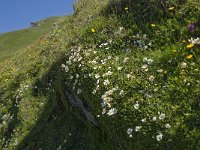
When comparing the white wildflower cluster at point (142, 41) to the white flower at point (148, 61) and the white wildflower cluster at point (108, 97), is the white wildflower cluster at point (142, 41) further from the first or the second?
the white wildflower cluster at point (108, 97)

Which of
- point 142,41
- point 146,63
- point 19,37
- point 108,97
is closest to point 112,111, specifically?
point 108,97

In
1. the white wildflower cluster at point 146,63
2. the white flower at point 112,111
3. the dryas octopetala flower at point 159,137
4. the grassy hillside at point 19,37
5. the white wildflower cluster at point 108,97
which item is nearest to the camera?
the dryas octopetala flower at point 159,137

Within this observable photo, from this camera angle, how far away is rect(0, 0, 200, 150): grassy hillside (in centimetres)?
1026

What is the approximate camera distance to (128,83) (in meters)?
11.6

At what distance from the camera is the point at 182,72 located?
10898mm

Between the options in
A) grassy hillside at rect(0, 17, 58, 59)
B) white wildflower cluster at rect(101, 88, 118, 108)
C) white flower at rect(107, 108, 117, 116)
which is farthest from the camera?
grassy hillside at rect(0, 17, 58, 59)

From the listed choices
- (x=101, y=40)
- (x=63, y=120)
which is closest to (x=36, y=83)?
(x=63, y=120)

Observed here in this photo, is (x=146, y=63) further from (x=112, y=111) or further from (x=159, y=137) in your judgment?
(x=159, y=137)

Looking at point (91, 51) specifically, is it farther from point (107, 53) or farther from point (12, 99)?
point (12, 99)

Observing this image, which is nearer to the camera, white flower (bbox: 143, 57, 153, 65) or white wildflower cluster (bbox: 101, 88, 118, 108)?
white wildflower cluster (bbox: 101, 88, 118, 108)

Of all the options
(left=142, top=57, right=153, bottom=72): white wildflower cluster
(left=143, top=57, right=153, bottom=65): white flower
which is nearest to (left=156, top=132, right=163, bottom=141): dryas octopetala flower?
(left=142, top=57, right=153, bottom=72): white wildflower cluster

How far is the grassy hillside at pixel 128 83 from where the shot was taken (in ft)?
33.7

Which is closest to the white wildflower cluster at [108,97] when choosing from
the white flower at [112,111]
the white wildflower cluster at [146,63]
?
the white flower at [112,111]

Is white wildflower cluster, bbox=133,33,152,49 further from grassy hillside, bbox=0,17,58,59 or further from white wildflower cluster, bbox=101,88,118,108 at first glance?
grassy hillside, bbox=0,17,58,59
